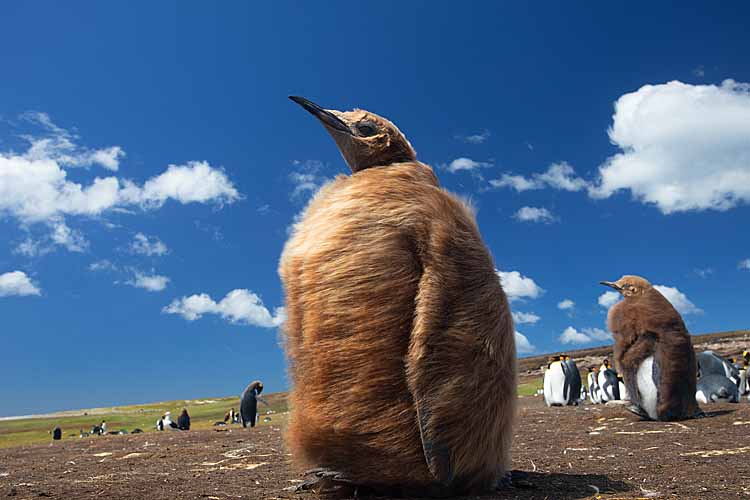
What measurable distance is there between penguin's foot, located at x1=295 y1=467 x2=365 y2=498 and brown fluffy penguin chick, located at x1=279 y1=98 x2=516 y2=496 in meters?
0.04

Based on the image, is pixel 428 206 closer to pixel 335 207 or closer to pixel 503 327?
pixel 335 207

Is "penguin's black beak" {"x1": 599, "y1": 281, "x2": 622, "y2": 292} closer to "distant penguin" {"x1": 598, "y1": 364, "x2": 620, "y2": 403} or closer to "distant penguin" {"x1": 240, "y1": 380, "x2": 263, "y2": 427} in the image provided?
"distant penguin" {"x1": 598, "y1": 364, "x2": 620, "y2": 403}

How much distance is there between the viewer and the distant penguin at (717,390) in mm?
15070

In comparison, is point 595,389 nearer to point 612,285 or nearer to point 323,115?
point 612,285

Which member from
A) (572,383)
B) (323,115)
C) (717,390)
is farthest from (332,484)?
(572,383)

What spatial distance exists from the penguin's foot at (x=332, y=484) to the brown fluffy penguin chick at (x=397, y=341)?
41mm

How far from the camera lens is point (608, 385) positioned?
19.7 meters

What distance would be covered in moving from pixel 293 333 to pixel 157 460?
465 cm

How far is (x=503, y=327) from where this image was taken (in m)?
3.39

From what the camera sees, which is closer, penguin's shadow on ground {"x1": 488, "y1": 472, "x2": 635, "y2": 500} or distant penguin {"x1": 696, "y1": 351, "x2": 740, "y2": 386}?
penguin's shadow on ground {"x1": 488, "y1": 472, "x2": 635, "y2": 500}

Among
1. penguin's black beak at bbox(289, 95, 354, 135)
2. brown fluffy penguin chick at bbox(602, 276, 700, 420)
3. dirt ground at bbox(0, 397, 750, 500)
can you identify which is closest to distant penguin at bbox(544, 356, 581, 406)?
dirt ground at bbox(0, 397, 750, 500)

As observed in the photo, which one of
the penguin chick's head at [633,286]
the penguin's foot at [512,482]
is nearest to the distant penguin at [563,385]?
the penguin chick's head at [633,286]

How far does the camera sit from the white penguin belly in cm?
867

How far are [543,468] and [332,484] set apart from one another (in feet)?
7.09
